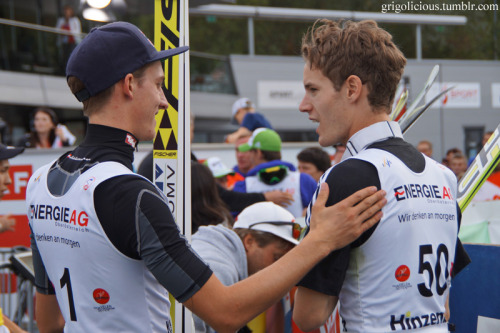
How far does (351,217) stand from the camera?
5.96 ft

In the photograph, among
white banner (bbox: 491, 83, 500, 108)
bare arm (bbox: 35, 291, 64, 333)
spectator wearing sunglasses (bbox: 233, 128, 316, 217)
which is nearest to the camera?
bare arm (bbox: 35, 291, 64, 333)

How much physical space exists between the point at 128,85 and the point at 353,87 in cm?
71

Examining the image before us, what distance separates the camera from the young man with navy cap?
177 centimetres

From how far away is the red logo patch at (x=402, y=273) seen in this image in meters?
1.89

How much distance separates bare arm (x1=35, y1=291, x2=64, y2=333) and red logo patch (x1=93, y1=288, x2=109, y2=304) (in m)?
0.43

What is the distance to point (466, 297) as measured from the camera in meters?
3.35

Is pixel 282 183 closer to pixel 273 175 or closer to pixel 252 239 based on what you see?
pixel 273 175

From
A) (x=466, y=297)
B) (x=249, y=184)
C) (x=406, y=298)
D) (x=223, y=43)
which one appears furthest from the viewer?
(x=223, y=43)

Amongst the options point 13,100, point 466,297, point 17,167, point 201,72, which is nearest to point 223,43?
point 201,72

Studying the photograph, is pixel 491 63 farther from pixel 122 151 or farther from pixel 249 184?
pixel 122 151

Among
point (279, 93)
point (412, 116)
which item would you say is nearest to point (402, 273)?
point (412, 116)

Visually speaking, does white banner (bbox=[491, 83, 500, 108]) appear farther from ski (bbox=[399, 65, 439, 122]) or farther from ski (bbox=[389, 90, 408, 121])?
ski (bbox=[399, 65, 439, 122])

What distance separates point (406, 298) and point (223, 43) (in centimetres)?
2412

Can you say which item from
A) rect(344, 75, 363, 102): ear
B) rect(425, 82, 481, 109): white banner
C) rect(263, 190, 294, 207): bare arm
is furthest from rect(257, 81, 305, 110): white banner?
rect(344, 75, 363, 102): ear
